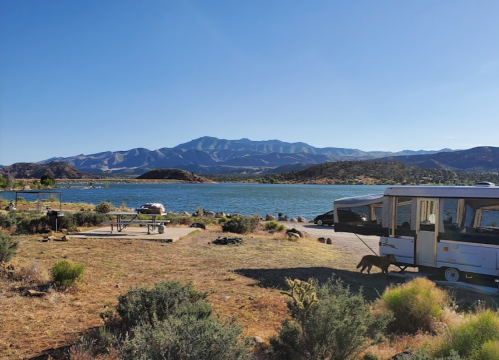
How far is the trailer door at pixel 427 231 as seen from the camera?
10.4m

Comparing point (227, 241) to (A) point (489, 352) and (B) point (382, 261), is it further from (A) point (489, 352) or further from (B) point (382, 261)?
(A) point (489, 352)

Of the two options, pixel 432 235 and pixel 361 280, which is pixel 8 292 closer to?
pixel 361 280

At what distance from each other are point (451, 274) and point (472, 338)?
601 cm

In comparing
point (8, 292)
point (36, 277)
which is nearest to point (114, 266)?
point (36, 277)

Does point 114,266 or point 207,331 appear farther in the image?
point 114,266

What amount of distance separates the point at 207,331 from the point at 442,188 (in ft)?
27.6

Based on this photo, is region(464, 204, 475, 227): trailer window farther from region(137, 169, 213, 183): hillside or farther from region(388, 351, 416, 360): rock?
region(137, 169, 213, 183): hillside

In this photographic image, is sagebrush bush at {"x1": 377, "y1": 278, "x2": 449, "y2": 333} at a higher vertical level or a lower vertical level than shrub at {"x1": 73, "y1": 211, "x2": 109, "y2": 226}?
higher

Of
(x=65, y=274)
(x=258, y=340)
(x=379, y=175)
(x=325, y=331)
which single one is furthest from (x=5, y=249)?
(x=379, y=175)

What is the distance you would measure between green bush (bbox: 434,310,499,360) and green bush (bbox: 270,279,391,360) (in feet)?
2.60

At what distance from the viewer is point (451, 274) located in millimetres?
10086

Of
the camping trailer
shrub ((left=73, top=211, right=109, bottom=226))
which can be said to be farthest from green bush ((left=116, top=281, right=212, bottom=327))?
shrub ((left=73, top=211, right=109, bottom=226))

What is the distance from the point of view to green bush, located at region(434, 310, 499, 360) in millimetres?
4464

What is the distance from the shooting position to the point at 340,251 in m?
15.9
